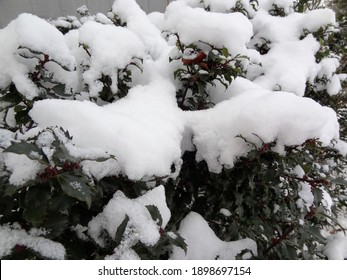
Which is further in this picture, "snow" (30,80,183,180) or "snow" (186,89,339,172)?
"snow" (186,89,339,172)

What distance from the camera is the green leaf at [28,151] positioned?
797 millimetres

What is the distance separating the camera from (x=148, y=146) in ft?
3.55

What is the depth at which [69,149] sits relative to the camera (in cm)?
87

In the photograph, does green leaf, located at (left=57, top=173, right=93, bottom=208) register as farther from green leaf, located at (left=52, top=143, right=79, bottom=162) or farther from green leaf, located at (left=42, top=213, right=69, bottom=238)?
green leaf, located at (left=42, top=213, right=69, bottom=238)

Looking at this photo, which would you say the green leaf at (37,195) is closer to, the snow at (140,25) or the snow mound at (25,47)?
the snow mound at (25,47)

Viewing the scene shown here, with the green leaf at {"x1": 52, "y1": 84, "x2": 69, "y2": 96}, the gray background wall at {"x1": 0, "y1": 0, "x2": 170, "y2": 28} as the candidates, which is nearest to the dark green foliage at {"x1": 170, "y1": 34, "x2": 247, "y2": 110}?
the green leaf at {"x1": 52, "y1": 84, "x2": 69, "y2": 96}

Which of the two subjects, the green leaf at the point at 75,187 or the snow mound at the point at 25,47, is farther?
the snow mound at the point at 25,47

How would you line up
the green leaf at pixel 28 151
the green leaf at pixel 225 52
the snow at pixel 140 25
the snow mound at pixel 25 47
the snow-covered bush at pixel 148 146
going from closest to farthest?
the green leaf at pixel 28 151 < the snow-covered bush at pixel 148 146 < the snow mound at pixel 25 47 < the green leaf at pixel 225 52 < the snow at pixel 140 25

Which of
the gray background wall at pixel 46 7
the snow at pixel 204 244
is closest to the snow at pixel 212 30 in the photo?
the snow at pixel 204 244

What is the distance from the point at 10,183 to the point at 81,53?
89cm

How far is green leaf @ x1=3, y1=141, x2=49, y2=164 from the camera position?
2.62 feet

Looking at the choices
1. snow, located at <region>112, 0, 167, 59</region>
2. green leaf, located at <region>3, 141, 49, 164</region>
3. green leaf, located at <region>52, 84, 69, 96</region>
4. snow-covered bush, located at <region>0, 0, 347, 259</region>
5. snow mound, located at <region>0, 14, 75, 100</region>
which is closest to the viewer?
green leaf, located at <region>3, 141, 49, 164</region>

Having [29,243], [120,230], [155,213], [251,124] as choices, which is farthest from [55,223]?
[251,124]
